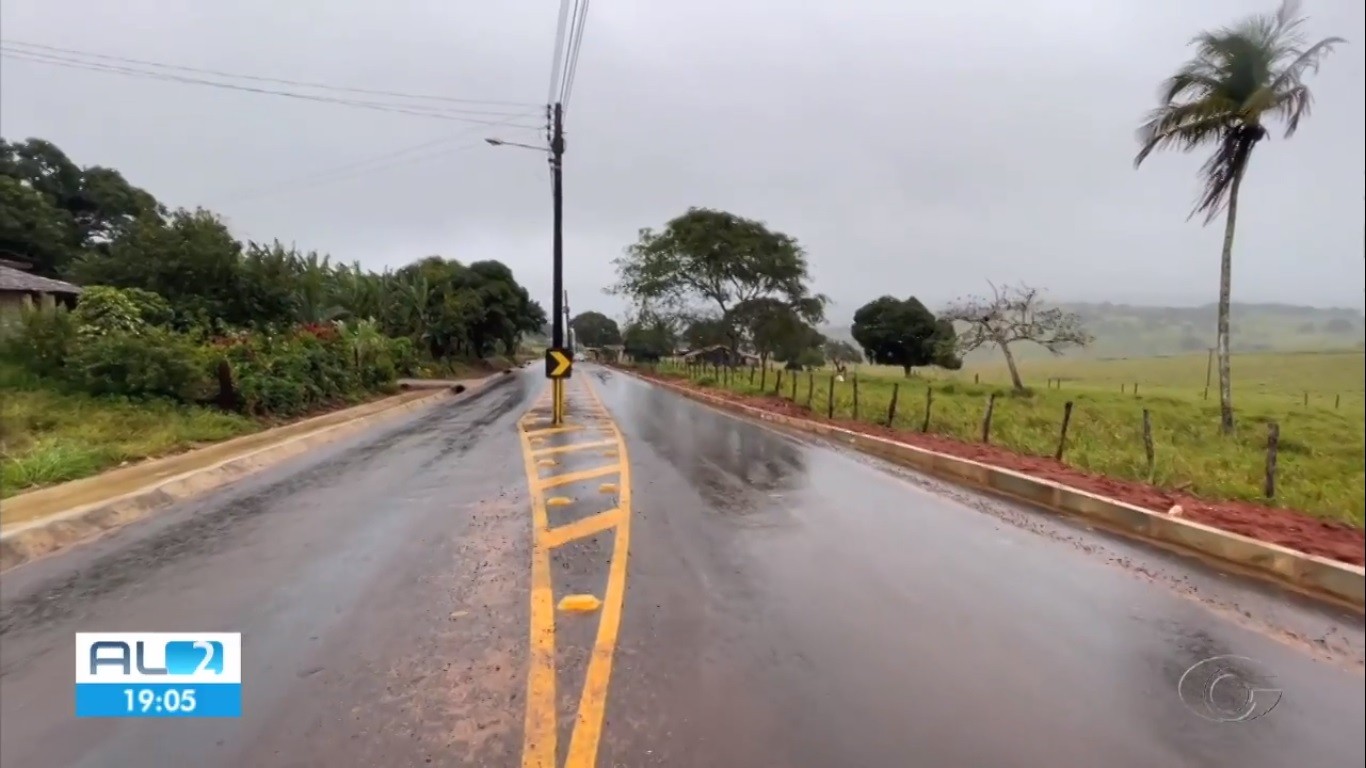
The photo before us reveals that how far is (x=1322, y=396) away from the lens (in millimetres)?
1992

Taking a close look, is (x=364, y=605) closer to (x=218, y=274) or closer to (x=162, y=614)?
(x=162, y=614)

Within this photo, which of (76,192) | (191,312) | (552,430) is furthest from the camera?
(76,192)

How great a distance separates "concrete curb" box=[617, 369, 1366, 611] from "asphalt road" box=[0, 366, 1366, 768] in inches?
4.2

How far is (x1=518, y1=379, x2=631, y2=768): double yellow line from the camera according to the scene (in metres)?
3.22

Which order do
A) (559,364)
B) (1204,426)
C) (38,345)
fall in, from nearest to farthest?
(1204,426) → (38,345) → (559,364)

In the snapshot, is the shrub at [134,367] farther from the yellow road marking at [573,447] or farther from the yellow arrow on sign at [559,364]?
the yellow road marking at [573,447]

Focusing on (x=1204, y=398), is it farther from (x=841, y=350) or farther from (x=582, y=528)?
(x=841, y=350)

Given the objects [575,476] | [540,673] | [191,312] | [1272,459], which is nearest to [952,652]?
[540,673]

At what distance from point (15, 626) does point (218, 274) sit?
787 inches

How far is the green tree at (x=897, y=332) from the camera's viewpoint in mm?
59656
